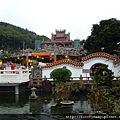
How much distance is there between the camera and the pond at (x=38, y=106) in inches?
459

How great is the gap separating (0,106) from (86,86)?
7.04 meters

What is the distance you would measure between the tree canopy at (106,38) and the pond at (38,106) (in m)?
12.4

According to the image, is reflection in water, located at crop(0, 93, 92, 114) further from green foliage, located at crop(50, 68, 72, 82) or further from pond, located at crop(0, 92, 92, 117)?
green foliage, located at crop(50, 68, 72, 82)

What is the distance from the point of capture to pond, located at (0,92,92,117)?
11656 mm

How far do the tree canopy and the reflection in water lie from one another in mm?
12353

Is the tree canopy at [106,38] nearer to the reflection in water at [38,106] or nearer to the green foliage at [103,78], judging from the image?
the green foliage at [103,78]

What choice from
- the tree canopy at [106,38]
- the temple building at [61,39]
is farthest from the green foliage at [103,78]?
the temple building at [61,39]

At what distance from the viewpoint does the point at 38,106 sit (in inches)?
514

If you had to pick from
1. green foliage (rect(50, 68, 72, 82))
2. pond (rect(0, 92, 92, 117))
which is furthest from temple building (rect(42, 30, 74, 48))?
pond (rect(0, 92, 92, 117))

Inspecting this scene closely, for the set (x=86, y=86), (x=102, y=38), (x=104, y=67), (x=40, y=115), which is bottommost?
(x=40, y=115)

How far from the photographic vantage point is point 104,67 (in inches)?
677

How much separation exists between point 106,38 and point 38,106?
653 inches

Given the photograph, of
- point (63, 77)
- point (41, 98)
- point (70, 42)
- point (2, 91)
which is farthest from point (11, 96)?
point (70, 42)

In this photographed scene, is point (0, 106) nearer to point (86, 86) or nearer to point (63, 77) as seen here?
point (63, 77)
